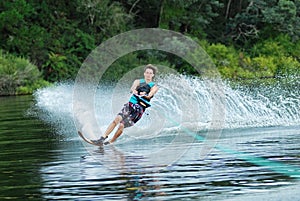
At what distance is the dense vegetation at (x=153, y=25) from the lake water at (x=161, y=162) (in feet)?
79.8

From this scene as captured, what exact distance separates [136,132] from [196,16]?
34.0m

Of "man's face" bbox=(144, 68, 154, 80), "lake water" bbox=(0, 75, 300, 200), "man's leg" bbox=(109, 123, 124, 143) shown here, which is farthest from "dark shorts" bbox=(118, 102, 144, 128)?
"man's face" bbox=(144, 68, 154, 80)

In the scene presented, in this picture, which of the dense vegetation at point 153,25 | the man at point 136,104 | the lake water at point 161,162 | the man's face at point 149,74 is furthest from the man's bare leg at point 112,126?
the dense vegetation at point 153,25

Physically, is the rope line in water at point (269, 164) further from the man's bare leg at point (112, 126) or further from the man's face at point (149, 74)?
the man's bare leg at point (112, 126)

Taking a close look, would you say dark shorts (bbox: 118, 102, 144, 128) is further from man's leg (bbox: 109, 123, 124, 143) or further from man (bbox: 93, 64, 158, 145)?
man's leg (bbox: 109, 123, 124, 143)

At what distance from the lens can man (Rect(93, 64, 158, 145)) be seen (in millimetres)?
12727

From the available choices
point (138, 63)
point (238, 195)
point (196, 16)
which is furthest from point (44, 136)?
point (196, 16)

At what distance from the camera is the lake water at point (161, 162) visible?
838 centimetres

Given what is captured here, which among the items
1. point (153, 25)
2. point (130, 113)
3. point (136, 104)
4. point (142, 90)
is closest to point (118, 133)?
point (130, 113)

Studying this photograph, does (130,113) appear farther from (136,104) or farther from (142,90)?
(142,90)

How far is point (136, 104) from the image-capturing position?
1288 cm

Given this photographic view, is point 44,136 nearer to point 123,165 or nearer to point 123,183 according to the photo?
point 123,165

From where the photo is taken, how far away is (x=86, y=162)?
1073cm

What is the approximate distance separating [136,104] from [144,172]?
11.1 ft
